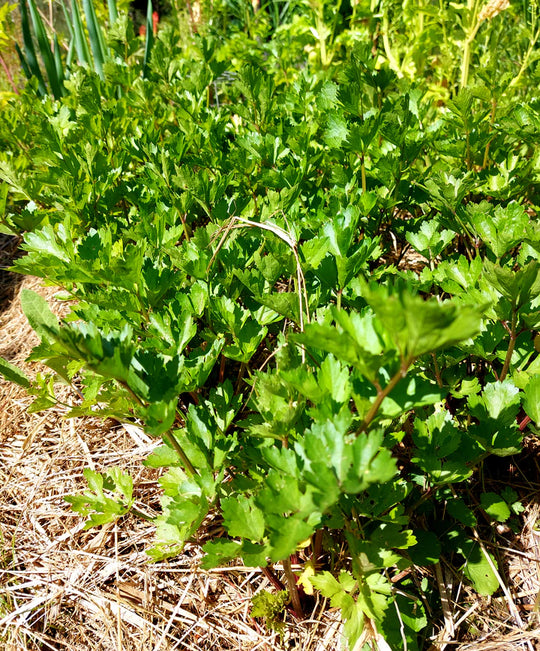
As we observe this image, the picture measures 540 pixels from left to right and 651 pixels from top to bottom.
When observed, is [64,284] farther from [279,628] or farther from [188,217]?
[279,628]

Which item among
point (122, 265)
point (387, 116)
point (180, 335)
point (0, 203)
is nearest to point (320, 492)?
point (180, 335)

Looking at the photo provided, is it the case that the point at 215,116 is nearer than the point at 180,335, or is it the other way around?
the point at 180,335

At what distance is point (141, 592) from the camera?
1.17 meters

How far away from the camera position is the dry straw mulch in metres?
1.05

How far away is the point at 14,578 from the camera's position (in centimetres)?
122

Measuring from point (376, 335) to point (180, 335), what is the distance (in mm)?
491

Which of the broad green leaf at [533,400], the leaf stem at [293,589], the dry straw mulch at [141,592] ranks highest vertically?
the broad green leaf at [533,400]

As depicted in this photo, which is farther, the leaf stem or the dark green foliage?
the leaf stem

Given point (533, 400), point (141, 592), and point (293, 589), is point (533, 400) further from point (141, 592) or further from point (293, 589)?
point (141, 592)

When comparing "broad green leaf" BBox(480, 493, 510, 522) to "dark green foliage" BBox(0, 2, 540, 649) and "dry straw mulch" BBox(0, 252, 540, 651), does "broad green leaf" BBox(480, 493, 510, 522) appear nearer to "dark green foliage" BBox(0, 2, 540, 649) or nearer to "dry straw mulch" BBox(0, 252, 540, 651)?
"dark green foliage" BBox(0, 2, 540, 649)

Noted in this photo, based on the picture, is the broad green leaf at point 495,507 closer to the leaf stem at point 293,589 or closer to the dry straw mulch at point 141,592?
the dry straw mulch at point 141,592

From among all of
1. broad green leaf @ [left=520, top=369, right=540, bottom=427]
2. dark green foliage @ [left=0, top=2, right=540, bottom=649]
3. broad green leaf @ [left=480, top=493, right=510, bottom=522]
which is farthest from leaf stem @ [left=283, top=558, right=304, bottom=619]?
broad green leaf @ [left=520, top=369, right=540, bottom=427]

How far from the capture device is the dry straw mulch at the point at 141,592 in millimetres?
1053

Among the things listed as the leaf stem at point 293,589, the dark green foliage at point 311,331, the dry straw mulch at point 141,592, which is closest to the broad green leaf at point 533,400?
the dark green foliage at point 311,331
